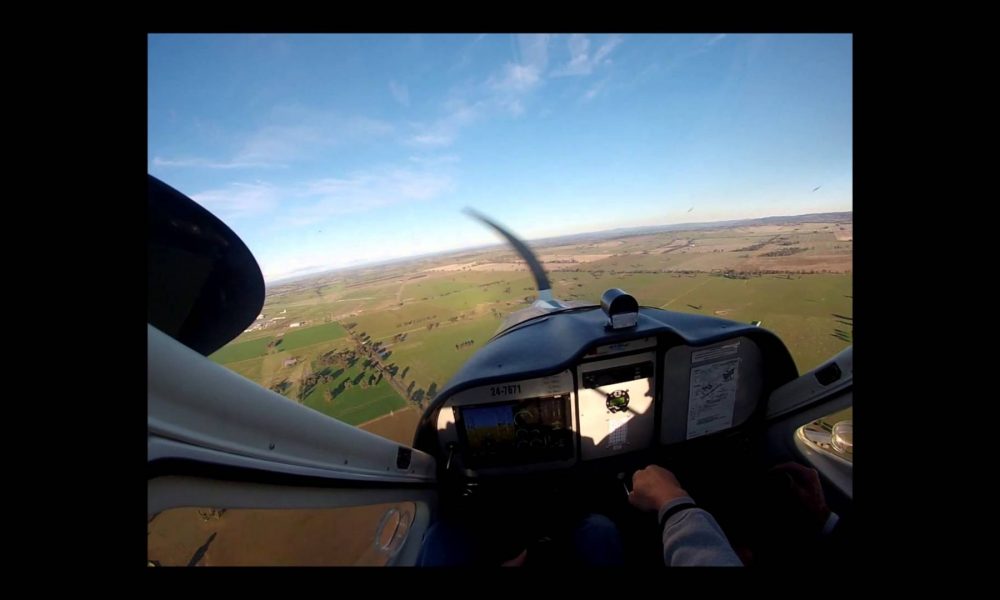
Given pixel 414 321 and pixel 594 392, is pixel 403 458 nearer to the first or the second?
pixel 594 392

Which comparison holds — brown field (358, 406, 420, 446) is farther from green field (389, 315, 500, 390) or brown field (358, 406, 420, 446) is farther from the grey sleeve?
the grey sleeve

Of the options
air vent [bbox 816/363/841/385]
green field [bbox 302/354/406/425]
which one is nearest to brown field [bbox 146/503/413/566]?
green field [bbox 302/354/406/425]

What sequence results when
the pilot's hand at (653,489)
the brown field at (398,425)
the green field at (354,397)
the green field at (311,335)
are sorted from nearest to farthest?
the pilot's hand at (653,489) → the brown field at (398,425) → the green field at (354,397) → the green field at (311,335)

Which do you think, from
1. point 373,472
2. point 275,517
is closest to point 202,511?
point 275,517

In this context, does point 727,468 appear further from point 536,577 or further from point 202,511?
point 202,511

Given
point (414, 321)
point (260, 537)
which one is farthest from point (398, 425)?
point (414, 321)

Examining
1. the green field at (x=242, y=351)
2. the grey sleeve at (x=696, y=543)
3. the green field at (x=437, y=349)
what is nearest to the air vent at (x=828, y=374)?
the grey sleeve at (x=696, y=543)

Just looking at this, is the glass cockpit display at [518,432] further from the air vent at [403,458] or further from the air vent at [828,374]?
the air vent at [828,374]
